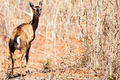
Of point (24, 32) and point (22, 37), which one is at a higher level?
point (24, 32)

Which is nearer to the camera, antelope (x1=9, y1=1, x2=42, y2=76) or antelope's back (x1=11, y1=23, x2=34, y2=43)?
antelope (x1=9, y1=1, x2=42, y2=76)

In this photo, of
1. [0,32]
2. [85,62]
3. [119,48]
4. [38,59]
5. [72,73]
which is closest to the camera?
[119,48]

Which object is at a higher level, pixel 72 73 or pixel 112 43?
pixel 112 43

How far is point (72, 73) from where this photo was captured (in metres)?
6.07

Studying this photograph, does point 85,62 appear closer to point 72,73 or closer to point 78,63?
point 78,63

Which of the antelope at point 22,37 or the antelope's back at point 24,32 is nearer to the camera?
the antelope at point 22,37

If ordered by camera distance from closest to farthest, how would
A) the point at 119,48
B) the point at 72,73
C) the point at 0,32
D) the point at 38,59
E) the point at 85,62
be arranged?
1. the point at 119,48
2. the point at 72,73
3. the point at 85,62
4. the point at 38,59
5. the point at 0,32

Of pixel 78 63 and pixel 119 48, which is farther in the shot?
pixel 78 63

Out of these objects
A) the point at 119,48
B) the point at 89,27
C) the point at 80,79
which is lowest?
the point at 80,79

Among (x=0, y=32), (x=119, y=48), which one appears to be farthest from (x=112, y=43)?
(x=0, y=32)

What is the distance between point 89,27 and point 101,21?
356 millimetres

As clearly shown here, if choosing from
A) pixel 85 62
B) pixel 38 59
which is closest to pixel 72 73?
pixel 85 62

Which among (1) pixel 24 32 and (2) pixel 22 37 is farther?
(1) pixel 24 32

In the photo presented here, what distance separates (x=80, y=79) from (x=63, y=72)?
Answer: 68 cm
